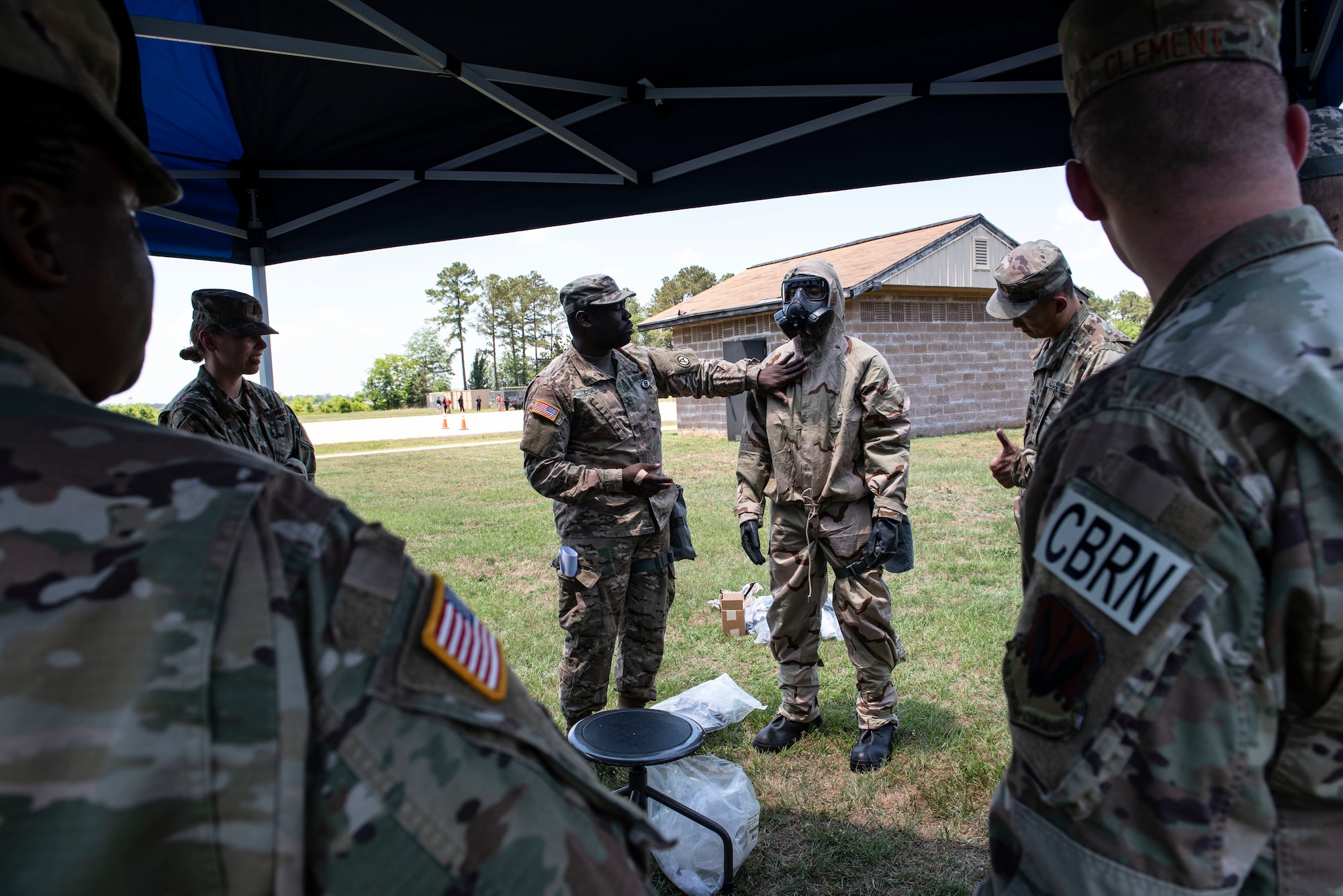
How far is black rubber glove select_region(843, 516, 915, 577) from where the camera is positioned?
3680 millimetres

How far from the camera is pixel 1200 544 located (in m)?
0.89

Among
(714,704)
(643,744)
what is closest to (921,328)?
(714,704)

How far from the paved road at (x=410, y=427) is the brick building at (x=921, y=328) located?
7604 mm

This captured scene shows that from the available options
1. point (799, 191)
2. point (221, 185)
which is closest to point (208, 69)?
point (221, 185)

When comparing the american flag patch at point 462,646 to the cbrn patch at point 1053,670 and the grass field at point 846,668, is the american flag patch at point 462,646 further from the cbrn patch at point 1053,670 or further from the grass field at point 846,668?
the grass field at point 846,668

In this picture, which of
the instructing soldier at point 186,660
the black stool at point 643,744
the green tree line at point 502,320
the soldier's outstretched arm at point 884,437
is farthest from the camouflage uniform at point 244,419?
the green tree line at point 502,320

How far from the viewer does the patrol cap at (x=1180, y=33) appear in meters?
1.02

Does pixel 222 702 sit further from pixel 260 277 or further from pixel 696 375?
pixel 260 277

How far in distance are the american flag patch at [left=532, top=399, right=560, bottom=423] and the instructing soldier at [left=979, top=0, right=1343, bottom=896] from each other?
9.45 ft


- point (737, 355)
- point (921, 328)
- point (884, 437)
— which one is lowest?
point (884, 437)

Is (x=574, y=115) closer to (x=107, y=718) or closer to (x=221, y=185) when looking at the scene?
(x=221, y=185)

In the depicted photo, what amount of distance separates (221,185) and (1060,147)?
4.22m

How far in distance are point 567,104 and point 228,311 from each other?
2032 millimetres

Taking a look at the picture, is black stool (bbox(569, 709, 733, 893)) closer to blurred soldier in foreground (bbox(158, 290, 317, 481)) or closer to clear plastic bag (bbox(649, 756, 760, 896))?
clear plastic bag (bbox(649, 756, 760, 896))
